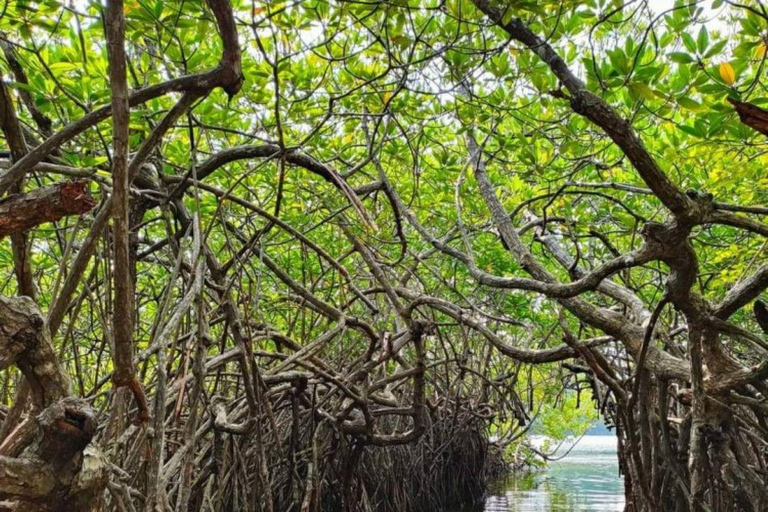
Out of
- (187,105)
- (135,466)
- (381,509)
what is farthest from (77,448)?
(381,509)

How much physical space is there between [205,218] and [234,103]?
56cm

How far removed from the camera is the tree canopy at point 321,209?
1.20m

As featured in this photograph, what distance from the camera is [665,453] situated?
122 inches

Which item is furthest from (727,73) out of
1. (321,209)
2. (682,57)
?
(321,209)

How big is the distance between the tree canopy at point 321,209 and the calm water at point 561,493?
6.71 ft

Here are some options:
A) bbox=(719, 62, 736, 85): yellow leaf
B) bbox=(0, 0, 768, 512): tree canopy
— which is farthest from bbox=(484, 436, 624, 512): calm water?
bbox=(719, 62, 736, 85): yellow leaf

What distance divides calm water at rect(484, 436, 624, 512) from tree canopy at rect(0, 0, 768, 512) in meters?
2.04

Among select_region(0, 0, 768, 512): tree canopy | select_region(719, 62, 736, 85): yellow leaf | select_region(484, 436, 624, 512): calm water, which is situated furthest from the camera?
select_region(484, 436, 624, 512): calm water

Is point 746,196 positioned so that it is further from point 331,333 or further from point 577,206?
point 331,333

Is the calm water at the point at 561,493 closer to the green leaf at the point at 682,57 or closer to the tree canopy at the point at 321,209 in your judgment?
the tree canopy at the point at 321,209

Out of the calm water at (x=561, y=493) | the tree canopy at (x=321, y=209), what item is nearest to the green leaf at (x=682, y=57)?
the tree canopy at (x=321, y=209)

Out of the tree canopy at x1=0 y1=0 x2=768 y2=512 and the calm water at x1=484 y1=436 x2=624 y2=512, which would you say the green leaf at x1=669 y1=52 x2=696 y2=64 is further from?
the calm water at x1=484 y1=436 x2=624 y2=512

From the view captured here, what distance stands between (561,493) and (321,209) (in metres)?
6.04

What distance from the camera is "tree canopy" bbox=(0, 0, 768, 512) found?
1.20 metres
